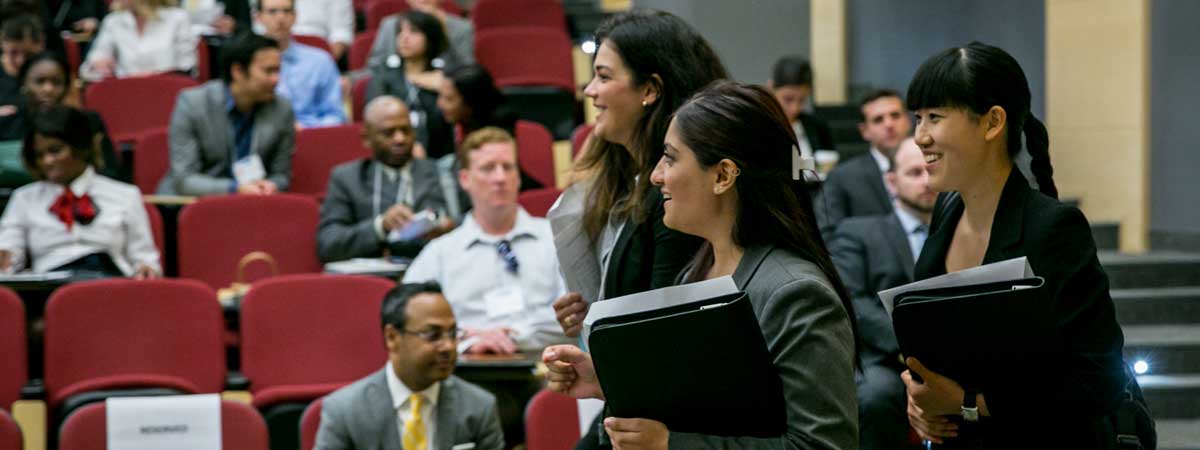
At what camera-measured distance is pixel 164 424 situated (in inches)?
159

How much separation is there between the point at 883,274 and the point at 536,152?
2.50m

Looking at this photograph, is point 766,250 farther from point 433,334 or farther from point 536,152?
point 536,152

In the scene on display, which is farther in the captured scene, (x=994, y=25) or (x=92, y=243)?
(x=994, y=25)

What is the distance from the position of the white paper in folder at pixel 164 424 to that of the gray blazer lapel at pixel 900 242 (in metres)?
A: 2.25

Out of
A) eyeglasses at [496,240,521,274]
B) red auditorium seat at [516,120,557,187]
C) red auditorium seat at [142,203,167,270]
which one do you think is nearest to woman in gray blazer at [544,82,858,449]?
eyeglasses at [496,240,521,274]

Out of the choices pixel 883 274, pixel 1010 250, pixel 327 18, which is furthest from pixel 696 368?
pixel 327 18

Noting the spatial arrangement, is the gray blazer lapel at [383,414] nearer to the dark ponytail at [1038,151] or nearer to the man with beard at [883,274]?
the man with beard at [883,274]

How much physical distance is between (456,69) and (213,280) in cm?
147

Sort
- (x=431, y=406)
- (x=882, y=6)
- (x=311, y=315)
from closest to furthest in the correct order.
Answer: (x=431, y=406)
(x=311, y=315)
(x=882, y=6)

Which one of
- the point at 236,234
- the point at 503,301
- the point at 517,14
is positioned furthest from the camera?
the point at 517,14

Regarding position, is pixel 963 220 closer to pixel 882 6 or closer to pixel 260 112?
pixel 260 112

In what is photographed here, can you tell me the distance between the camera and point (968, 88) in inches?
90.3

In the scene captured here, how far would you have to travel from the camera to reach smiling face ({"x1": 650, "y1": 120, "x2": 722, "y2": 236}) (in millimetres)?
2152

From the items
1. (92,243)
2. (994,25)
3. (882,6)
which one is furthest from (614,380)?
(882,6)
